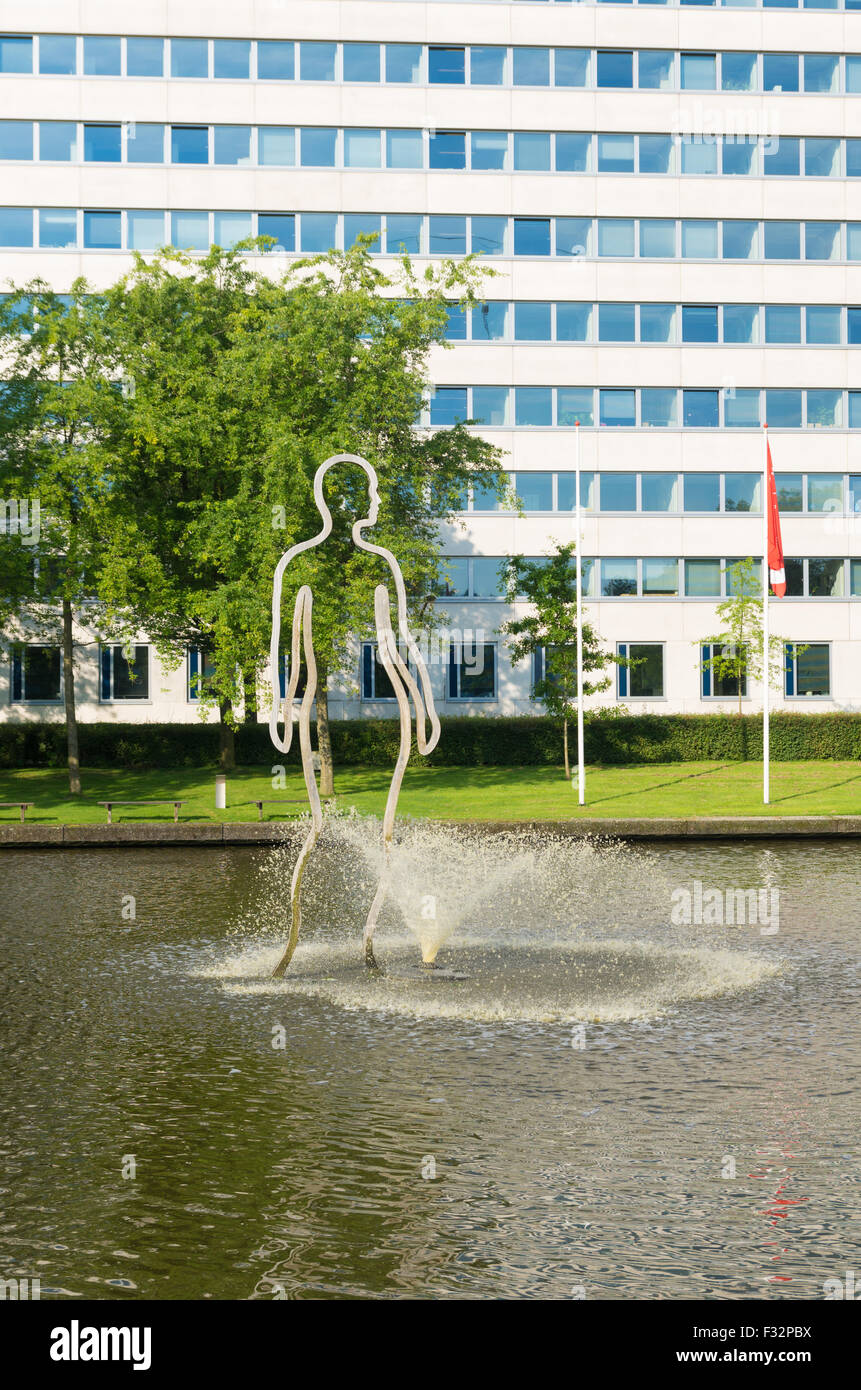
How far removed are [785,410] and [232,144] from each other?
20499 mm

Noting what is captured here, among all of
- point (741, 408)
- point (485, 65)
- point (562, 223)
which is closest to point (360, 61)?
point (485, 65)

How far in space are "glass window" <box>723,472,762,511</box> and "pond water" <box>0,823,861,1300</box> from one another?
35.3 metres

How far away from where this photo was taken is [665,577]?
166 ft

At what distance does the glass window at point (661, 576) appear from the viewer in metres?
50.6

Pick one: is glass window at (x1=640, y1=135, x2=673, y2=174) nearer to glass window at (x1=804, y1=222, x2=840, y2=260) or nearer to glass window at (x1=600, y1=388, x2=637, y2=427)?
glass window at (x1=804, y1=222, x2=840, y2=260)

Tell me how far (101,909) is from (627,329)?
38.0m

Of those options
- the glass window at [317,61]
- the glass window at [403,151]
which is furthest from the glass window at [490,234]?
the glass window at [317,61]

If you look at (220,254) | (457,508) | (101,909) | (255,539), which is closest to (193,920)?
(101,909)

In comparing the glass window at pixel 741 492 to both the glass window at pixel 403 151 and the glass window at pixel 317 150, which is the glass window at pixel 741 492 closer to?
the glass window at pixel 403 151

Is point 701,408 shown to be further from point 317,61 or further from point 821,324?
point 317,61

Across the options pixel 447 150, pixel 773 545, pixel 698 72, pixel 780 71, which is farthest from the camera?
pixel 780 71

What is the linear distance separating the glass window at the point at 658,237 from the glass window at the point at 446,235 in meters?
6.13

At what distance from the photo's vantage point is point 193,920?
16531 mm
